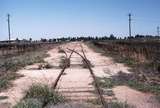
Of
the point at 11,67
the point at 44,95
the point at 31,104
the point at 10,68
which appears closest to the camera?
the point at 31,104

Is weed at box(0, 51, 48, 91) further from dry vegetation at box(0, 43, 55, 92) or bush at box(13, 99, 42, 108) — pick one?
bush at box(13, 99, 42, 108)

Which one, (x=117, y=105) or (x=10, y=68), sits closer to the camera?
(x=117, y=105)

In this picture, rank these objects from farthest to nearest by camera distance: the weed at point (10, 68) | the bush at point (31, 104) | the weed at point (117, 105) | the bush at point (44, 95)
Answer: the weed at point (10, 68), the bush at point (44, 95), the weed at point (117, 105), the bush at point (31, 104)

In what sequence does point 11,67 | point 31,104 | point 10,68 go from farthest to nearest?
point 11,67
point 10,68
point 31,104

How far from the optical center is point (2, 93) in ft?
41.1

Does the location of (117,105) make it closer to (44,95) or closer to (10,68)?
(44,95)

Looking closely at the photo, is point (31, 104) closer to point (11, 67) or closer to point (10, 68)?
point (10, 68)

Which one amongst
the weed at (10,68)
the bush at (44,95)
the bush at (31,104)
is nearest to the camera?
the bush at (31,104)

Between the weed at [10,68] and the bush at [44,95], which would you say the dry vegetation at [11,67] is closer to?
the weed at [10,68]

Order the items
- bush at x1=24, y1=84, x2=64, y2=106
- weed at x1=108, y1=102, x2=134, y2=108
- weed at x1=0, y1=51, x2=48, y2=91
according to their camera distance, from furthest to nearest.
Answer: weed at x1=0, y1=51, x2=48, y2=91
bush at x1=24, y1=84, x2=64, y2=106
weed at x1=108, y1=102, x2=134, y2=108

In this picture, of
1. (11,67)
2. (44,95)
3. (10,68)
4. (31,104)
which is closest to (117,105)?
(31,104)

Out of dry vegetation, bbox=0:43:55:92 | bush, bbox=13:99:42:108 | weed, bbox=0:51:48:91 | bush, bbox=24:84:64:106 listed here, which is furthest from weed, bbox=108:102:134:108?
weed, bbox=0:51:48:91

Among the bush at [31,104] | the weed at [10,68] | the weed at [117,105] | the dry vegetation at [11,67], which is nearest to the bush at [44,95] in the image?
the bush at [31,104]

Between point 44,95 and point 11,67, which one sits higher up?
point 44,95
